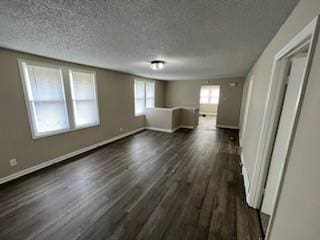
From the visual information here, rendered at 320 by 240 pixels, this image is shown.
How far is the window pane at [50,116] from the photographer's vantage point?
282 centimetres

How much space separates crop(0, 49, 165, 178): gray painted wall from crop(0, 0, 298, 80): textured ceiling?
0.53 metres

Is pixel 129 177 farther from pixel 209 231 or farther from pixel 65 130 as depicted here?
pixel 65 130

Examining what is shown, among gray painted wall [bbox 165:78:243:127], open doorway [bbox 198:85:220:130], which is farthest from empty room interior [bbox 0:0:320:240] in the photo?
open doorway [bbox 198:85:220:130]

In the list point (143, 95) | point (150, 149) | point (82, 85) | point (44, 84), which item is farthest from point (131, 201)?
point (143, 95)

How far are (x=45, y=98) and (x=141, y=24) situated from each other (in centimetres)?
268

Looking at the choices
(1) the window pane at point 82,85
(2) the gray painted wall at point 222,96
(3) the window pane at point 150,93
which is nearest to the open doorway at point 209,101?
(2) the gray painted wall at point 222,96

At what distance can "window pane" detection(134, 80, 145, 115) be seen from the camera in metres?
5.75

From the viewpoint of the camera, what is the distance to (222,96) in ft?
21.7

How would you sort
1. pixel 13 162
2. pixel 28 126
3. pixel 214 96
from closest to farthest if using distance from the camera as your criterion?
1. pixel 13 162
2. pixel 28 126
3. pixel 214 96

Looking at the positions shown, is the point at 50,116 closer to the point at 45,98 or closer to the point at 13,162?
the point at 45,98

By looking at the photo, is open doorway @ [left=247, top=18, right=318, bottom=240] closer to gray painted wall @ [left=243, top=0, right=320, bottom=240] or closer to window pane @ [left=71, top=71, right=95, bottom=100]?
gray painted wall @ [left=243, top=0, right=320, bottom=240]

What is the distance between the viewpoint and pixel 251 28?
155cm

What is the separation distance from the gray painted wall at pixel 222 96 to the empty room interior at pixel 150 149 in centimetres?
303

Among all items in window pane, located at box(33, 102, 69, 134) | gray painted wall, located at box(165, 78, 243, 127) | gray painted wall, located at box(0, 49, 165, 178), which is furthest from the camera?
gray painted wall, located at box(165, 78, 243, 127)
